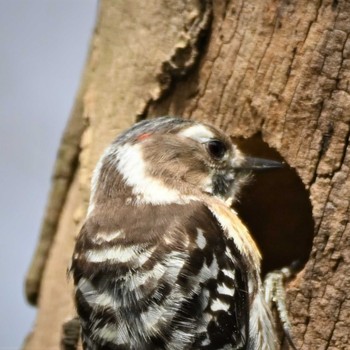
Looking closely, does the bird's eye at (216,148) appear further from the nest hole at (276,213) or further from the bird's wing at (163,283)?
the bird's wing at (163,283)

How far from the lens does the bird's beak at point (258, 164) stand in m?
5.08

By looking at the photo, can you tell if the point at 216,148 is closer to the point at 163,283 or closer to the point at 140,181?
the point at 140,181

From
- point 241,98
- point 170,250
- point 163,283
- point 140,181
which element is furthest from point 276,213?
point 163,283

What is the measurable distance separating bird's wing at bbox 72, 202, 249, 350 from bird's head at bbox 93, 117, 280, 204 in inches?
9.9

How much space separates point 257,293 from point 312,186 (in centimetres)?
53

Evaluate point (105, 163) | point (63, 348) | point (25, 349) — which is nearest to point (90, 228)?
point (105, 163)

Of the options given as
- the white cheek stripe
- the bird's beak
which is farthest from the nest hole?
the white cheek stripe

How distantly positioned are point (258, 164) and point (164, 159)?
445 mm

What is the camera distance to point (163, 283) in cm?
448

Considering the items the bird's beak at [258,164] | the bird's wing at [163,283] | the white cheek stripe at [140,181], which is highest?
the bird's beak at [258,164]

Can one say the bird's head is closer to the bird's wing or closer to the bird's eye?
the bird's eye

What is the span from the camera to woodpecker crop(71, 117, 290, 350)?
4453mm

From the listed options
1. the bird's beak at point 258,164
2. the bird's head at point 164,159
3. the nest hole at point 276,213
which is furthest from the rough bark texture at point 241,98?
the nest hole at point 276,213

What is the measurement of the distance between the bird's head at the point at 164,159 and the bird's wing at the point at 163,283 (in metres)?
0.25
